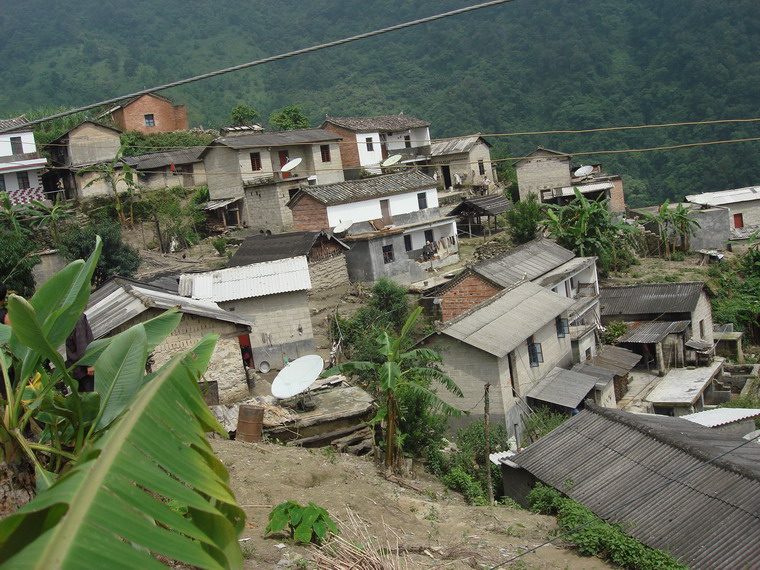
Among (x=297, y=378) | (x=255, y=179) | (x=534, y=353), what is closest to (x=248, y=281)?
(x=534, y=353)

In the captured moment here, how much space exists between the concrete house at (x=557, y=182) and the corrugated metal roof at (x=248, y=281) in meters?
19.1

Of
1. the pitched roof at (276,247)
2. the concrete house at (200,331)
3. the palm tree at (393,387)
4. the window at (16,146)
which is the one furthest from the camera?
the window at (16,146)

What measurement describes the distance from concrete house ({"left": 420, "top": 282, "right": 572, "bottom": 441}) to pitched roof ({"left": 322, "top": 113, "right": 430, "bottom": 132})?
2250 centimetres

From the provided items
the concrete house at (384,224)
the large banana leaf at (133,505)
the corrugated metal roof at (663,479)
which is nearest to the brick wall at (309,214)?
the concrete house at (384,224)

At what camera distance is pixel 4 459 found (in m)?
4.13

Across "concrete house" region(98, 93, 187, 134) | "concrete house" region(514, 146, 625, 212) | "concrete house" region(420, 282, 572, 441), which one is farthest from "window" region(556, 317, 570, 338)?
"concrete house" region(98, 93, 187, 134)

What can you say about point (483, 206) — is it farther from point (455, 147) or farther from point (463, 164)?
point (455, 147)

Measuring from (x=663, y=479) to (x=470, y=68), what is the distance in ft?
215

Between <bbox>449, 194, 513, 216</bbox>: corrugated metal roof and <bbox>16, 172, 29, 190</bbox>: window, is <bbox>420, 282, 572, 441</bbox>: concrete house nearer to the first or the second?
<bbox>449, 194, 513, 216</bbox>: corrugated metal roof

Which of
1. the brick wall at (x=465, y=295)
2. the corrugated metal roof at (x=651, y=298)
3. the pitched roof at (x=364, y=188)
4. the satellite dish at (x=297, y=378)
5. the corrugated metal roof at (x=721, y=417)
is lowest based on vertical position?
the corrugated metal roof at (x=721, y=417)

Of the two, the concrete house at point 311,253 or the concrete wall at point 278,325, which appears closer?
the concrete wall at point 278,325

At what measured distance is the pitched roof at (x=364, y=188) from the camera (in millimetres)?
29297

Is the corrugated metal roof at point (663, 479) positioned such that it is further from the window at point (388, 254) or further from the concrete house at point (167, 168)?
the concrete house at point (167, 168)

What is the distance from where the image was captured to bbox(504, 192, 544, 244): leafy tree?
31.3m
